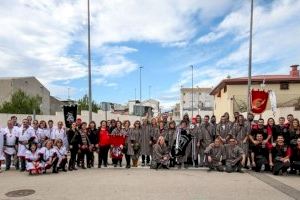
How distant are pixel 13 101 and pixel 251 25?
44428mm

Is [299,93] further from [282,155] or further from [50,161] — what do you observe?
[50,161]

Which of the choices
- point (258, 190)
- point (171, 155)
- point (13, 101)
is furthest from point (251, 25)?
point (13, 101)

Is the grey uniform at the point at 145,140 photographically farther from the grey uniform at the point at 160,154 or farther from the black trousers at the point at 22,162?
the black trousers at the point at 22,162

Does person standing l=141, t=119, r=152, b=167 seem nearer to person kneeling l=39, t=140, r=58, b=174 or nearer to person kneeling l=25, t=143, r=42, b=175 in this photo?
person kneeling l=39, t=140, r=58, b=174

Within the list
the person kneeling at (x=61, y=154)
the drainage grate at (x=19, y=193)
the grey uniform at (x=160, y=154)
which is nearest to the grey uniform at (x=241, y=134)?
the grey uniform at (x=160, y=154)

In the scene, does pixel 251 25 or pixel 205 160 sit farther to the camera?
pixel 251 25

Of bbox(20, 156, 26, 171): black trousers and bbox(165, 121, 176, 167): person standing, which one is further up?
bbox(165, 121, 176, 167): person standing

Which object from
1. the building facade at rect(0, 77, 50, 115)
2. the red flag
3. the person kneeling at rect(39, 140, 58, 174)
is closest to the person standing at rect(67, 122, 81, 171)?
the person kneeling at rect(39, 140, 58, 174)

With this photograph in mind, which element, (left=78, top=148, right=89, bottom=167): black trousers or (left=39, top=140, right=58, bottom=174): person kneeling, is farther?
(left=78, top=148, right=89, bottom=167): black trousers

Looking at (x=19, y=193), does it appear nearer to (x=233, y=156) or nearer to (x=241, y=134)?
(x=233, y=156)

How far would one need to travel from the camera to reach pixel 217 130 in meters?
15.6

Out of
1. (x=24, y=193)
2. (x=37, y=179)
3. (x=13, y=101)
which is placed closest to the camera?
(x=24, y=193)

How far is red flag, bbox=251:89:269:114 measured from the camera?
741 inches

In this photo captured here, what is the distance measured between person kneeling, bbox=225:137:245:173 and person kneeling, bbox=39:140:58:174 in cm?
604
